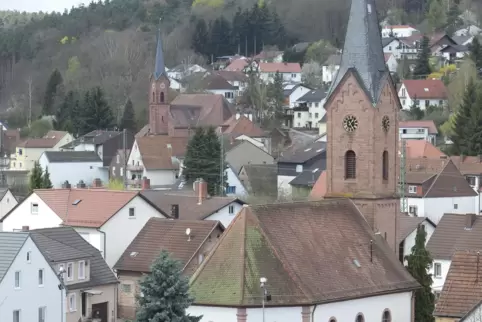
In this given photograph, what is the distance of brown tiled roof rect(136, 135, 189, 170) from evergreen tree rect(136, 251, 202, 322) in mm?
73265

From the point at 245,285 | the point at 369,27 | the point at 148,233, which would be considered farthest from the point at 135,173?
the point at 245,285

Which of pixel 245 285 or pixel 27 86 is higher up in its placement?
pixel 27 86

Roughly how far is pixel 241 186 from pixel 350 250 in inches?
2061

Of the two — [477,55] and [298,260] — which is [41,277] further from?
[477,55]

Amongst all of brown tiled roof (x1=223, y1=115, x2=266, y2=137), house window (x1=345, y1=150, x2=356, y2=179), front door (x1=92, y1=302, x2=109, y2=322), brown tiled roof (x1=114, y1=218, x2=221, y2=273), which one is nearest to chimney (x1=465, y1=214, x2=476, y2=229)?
brown tiled roof (x1=114, y1=218, x2=221, y2=273)

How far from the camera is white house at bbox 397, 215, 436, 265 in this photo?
199ft

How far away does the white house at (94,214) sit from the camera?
65188mm

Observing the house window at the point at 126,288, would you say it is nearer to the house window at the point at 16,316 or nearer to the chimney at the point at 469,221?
the house window at the point at 16,316

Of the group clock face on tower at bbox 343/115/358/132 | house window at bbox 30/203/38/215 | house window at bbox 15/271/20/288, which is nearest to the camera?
house window at bbox 15/271/20/288

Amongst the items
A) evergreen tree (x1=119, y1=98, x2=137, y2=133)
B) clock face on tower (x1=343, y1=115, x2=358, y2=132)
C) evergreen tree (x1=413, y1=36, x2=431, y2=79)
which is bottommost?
clock face on tower (x1=343, y1=115, x2=358, y2=132)

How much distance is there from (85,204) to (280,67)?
379 ft

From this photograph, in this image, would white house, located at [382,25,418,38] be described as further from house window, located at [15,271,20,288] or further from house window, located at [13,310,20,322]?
house window, located at [13,310,20,322]

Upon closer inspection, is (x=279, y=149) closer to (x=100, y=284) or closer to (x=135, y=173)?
(x=135, y=173)

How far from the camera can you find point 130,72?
176 metres
